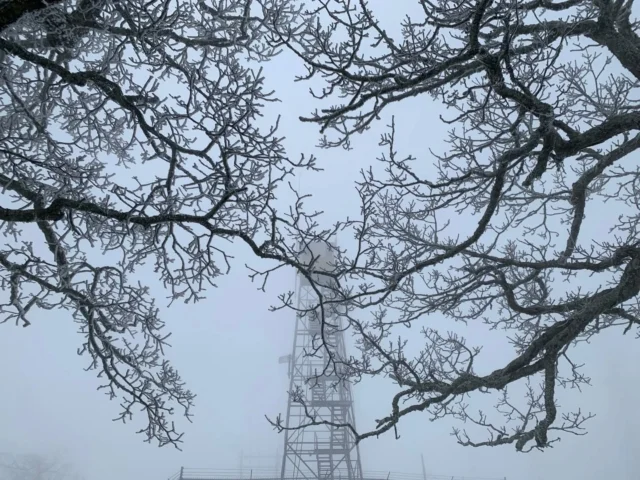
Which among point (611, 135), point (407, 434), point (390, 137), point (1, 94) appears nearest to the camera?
point (390, 137)

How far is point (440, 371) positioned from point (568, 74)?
3459 mm

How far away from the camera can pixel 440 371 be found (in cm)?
607

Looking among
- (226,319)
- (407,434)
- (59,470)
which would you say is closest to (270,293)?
(226,319)

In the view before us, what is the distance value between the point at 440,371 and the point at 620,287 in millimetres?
2091

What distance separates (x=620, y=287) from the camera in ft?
16.0

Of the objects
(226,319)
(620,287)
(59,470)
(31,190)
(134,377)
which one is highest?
(226,319)

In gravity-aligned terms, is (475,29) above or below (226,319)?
→ below

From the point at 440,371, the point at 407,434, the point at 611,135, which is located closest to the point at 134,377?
the point at 440,371

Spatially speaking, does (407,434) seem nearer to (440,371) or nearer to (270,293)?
(270,293)

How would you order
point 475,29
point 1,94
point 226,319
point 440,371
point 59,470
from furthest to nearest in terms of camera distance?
1. point 226,319
2. point 59,470
3. point 440,371
4. point 1,94
5. point 475,29

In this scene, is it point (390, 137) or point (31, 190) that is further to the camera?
point (31, 190)

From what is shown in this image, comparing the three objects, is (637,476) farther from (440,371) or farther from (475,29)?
(475,29)

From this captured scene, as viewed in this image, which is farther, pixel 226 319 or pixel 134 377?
pixel 226 319

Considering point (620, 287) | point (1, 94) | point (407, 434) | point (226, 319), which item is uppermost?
point (226, 319)
